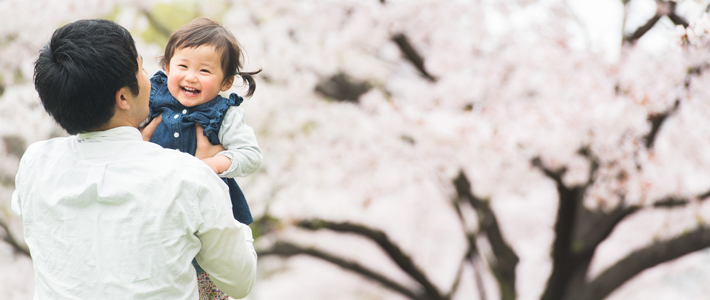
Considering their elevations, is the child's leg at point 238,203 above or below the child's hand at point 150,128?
below

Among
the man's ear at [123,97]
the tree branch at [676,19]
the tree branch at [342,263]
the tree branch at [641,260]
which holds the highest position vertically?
the man's ear at [123,97]

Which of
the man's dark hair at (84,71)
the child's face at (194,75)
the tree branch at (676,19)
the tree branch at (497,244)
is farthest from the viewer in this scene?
the tree branch at (497,244)

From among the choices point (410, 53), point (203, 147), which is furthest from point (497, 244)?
point (203, 147)

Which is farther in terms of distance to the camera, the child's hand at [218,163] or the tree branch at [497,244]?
the tree branch at [497,244]

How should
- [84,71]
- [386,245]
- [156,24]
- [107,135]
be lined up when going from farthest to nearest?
[156,24], [386,245], [107,135], [84,71]

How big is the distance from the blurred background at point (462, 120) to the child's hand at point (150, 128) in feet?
12.3

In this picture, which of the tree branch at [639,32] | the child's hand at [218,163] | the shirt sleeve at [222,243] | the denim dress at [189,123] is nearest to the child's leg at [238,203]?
the denim dress at [189,123]

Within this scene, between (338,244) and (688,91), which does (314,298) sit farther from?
(688,91)

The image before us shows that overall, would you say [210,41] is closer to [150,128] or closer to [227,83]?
[227,83]

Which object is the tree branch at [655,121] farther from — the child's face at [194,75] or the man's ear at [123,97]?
the man's ear at [123,97]

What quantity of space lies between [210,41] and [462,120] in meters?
3.86

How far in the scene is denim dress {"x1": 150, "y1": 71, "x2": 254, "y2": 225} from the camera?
1.41m

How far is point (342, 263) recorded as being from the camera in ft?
19.5

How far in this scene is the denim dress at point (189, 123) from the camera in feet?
4.64
